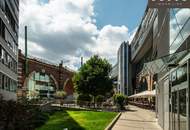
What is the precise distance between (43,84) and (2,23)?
240 ft

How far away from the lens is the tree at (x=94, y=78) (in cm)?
6412

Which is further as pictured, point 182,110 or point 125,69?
point 125,69

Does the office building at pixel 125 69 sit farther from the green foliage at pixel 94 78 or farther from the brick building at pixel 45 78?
the green foliage at pixel 94 78

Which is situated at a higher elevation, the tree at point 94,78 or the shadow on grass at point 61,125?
the tree at point 94,78

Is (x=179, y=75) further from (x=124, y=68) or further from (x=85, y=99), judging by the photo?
(x=124, y=68)

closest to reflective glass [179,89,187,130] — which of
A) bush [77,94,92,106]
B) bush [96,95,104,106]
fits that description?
bush [77,94,92,106]

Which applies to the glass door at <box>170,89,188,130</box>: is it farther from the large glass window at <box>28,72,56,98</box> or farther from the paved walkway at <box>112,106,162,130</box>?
the large glass window at <box>28,72,56,98</box>

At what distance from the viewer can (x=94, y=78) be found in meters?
→ 63.9

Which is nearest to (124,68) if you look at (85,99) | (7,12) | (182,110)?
(85,99)

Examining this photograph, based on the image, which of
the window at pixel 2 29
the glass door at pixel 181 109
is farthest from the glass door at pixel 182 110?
the window at pixel 2 29

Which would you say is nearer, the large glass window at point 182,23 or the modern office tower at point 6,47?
the large glass window at point 182,23

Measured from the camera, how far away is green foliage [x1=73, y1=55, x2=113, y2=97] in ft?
210

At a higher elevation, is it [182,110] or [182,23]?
[182,23]

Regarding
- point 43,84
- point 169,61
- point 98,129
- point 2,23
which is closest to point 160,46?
point 98,129
